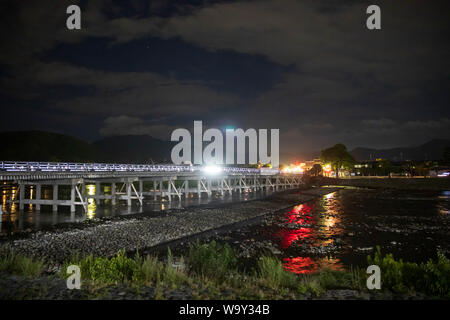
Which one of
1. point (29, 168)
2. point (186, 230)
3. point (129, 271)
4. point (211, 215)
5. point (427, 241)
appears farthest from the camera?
point (211, 215)

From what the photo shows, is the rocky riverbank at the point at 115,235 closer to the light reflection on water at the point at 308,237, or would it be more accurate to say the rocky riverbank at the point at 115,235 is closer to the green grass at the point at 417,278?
the light reflection on water at the point at 308,237

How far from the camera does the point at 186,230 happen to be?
20625 mm

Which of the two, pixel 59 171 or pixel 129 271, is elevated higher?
pixel 59 171

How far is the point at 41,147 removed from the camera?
167m

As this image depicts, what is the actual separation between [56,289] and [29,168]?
2075 centimetres

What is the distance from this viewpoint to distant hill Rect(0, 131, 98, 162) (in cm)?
14843

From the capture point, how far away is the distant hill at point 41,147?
148 m

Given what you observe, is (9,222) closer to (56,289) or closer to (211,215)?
(211,215)

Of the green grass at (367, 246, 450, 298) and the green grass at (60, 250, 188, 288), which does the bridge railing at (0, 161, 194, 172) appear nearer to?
the green grass at (60, 250, 188, 288)

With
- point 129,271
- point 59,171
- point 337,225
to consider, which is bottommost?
point 337,225

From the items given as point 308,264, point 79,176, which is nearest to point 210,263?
point 308,264

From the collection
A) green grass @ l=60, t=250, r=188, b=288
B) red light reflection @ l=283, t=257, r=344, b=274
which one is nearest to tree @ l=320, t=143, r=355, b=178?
red light reflection @ l=283, t=257, r=344, b=274

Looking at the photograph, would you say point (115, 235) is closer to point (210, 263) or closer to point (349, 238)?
point (210, 263)
